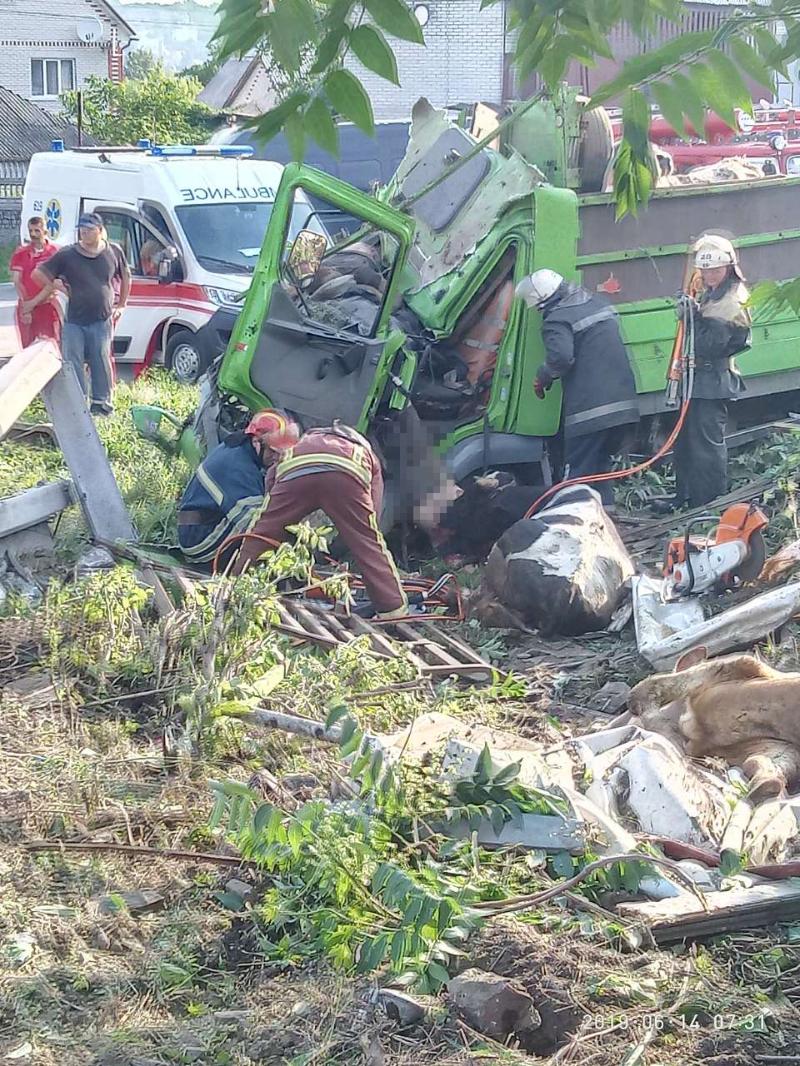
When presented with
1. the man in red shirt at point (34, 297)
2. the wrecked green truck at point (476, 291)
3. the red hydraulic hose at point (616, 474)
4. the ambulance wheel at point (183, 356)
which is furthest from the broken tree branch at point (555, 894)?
the ambulance wheel at point (183, 356)

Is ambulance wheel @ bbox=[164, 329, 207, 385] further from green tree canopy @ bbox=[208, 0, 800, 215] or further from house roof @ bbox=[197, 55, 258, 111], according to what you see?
house roof @ bbox=[197, 55, 258, 111]

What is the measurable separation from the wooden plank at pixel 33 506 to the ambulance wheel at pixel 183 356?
17.0ft

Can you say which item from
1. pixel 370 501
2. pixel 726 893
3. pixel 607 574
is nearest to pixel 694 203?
pixel 607 574

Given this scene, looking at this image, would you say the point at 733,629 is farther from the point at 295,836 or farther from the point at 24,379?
the point at 24,379

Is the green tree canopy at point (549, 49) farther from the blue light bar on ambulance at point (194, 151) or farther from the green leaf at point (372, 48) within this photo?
the blue light bar on ambulance at point (194, 151)

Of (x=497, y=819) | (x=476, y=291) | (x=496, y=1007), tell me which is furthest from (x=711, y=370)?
(x=496, y=1007)

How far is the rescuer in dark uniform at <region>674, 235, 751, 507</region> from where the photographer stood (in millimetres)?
8117

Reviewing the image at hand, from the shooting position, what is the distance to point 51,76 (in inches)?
1558

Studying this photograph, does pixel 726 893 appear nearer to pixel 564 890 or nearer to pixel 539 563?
pixel 564 890

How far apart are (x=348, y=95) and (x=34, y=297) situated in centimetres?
1003

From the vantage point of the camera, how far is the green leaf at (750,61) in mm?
2244

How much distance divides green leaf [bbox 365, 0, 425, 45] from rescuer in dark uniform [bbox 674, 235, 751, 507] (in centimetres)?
636

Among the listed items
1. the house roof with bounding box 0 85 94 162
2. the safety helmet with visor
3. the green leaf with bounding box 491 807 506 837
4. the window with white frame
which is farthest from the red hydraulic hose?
the window with white frame

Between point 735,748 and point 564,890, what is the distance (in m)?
1.38
